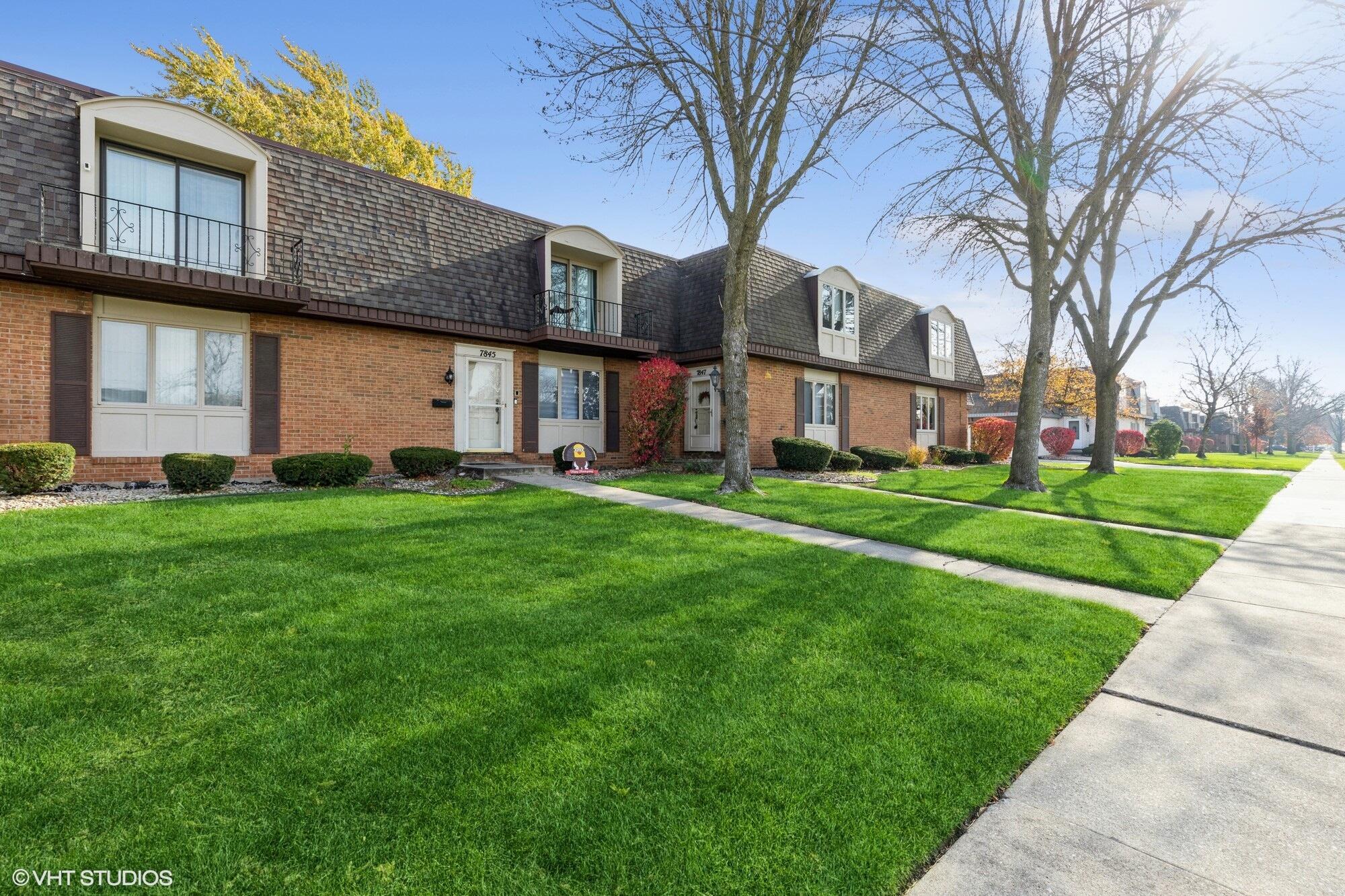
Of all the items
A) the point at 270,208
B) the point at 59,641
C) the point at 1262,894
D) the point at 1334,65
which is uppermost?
the point at 1334,65

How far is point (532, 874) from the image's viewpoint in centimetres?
175

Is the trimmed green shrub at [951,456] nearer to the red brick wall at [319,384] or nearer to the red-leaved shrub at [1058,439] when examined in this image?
the red brick wall at [319,384]

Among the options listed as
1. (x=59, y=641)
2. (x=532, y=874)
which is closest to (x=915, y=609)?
(x=532, y=874)

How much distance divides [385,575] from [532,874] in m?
3.52

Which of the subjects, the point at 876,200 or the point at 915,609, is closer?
the point at 915,609

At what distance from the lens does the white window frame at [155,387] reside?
30.2ft

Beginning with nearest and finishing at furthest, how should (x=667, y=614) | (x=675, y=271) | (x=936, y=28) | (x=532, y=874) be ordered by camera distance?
1. (x=532, y=874)
2. (x=667, y=614)
3. (x=936, y=28)
4. (x=675, y=271)

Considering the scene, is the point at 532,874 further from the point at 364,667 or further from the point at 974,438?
the point at 974,438

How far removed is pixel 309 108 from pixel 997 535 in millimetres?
25440

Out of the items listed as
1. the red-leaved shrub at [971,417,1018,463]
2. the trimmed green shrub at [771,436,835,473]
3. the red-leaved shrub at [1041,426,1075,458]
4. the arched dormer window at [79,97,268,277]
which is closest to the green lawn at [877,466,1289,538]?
the trimmed green shrub at [771,436,835,473]

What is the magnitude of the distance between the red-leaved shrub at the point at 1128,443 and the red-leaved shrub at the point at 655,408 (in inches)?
1360

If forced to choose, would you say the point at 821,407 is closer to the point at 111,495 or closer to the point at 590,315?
the point at 590,315

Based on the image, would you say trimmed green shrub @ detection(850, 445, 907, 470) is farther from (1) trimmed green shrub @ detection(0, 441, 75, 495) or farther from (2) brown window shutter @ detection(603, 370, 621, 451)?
(1) trimmed green shrub @ detection(0, 441, 75, 495)

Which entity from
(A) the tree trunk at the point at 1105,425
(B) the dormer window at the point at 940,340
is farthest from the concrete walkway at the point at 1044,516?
(B) the dormer window at the point at 940,340
